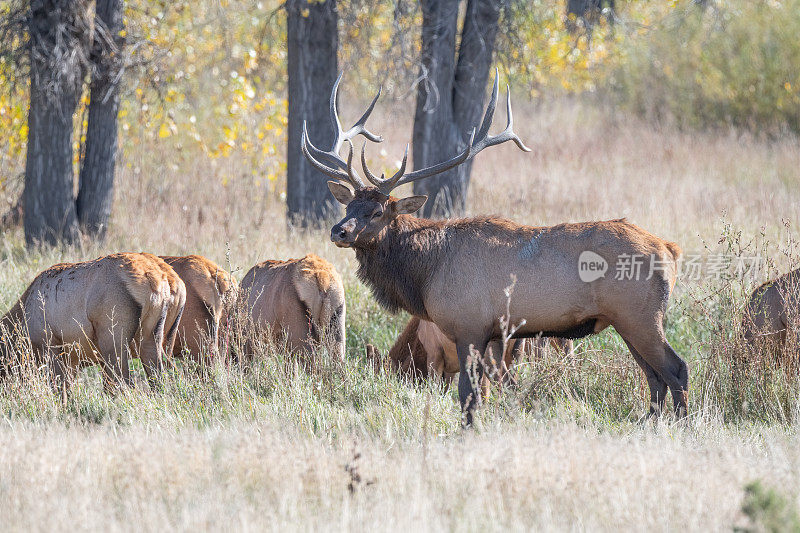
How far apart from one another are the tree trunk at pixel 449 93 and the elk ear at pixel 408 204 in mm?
4780

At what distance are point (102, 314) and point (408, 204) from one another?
7.99 ft

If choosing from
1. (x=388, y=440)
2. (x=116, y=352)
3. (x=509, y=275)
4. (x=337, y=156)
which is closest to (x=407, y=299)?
(x=509, y=275)

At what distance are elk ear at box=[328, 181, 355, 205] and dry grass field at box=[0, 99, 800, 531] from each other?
0.98 metres

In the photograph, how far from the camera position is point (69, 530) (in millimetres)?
4152

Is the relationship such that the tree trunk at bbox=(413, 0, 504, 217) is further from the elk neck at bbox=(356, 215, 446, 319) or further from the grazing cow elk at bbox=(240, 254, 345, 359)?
A: the elk neck at bbox=(356, 215, 446, 319)

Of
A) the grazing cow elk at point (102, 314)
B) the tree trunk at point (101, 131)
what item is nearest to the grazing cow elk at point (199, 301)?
the grazing cow elk at point (102, 314)

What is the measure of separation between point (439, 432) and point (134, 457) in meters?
1.97

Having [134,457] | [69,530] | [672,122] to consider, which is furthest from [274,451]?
[672,122]

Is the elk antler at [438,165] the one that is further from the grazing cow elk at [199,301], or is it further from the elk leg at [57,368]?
the elk leg at [57,368]

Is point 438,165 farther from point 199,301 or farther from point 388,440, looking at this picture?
point 199,301

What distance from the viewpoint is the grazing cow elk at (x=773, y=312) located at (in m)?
6.70

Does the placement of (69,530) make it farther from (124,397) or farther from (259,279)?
(259,279)

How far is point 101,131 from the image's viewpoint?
448 inches

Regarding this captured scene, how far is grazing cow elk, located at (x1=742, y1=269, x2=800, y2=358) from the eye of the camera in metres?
6.70
